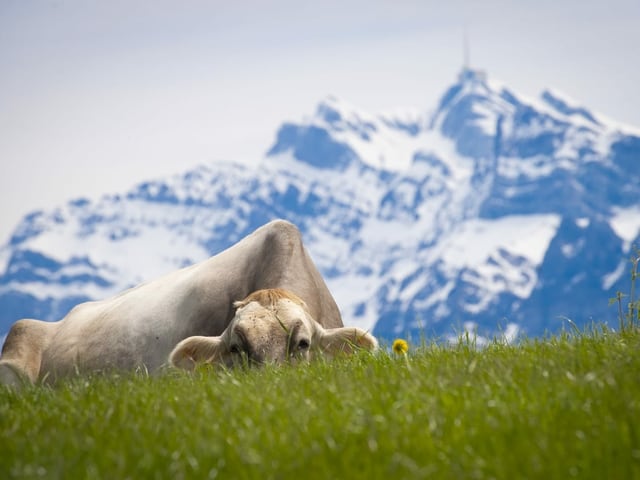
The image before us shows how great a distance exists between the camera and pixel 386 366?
759 centimetres

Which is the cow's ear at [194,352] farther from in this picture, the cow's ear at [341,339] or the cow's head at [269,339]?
the cow's ear at [341,339]

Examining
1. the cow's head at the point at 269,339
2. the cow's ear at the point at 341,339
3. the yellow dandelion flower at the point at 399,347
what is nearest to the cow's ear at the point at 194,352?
the cow's head at the point at 269,339

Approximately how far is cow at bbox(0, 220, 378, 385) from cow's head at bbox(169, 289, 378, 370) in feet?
0.04

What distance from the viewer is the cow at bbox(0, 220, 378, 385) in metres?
10.3

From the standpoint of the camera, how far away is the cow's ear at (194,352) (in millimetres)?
10906

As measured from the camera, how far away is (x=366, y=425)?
515 cm

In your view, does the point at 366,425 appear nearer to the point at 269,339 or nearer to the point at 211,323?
the point at 269,339

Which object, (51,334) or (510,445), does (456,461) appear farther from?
(51,334)

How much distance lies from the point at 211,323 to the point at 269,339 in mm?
3383

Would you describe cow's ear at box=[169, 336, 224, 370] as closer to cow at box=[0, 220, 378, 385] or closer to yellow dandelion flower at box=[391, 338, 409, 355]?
cow at box=[0, 220, 378, 385]

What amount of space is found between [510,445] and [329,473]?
0.97 meters

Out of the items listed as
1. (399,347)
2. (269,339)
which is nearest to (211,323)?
(269,339)

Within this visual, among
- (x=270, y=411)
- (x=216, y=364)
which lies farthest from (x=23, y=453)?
(x=216, y=364)

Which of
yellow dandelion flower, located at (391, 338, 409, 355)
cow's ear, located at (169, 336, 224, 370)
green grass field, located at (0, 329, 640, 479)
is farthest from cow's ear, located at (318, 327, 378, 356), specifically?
green grass field, located at (0, 329, 640, 479)
